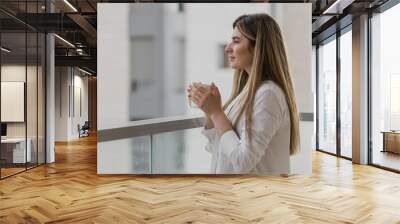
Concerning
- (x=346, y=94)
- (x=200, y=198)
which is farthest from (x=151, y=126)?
(x=346, y=94)

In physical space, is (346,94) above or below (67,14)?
below

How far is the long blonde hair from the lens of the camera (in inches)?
213

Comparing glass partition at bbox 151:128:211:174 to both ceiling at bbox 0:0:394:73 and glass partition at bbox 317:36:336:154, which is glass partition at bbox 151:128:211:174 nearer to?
ceiling at bbox 0:0:394:73

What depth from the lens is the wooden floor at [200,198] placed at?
13.6 ft

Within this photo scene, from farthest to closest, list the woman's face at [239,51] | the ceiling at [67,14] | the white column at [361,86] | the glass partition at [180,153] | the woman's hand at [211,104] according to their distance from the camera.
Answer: the white column at [361,86] → the ceiling at [67,14] → the glass partition at [180,153] → the woman's hand at [211,104] → the woman's face at [239,51]

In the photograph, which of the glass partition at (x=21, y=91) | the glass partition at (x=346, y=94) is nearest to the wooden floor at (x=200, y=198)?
the glass partition at (x=21, y=91)

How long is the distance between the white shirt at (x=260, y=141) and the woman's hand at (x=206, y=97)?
0.80 feet

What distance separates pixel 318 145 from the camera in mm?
11258

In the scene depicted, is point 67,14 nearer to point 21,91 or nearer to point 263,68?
point 21,91

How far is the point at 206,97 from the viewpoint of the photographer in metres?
6.20

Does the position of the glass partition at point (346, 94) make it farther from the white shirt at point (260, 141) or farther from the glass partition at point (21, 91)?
the glass partition at point (21, 91)

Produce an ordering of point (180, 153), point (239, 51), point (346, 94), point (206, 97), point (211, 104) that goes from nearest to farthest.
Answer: point (239, 51) < point (211, 104) < point (180, 153) < point (206, 97) < point (346, 94)

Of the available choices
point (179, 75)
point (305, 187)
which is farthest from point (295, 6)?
point (305, 187)

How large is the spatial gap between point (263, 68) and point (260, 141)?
1001mm
